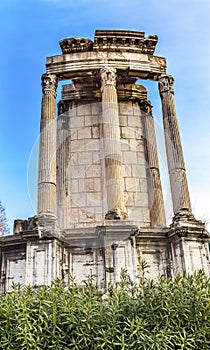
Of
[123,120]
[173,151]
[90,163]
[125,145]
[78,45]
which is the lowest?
[173,151]

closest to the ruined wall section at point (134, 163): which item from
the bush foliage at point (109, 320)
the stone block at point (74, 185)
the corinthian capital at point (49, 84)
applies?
the stone block at point (74, 185)

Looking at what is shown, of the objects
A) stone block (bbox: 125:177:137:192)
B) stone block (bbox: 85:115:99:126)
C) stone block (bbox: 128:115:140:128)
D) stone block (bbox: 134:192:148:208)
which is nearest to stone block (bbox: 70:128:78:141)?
stone block (bbox: 85:115:99:126)

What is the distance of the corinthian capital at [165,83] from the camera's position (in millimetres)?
15930

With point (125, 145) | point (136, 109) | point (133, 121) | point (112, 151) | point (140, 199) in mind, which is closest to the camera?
point (112, 151)

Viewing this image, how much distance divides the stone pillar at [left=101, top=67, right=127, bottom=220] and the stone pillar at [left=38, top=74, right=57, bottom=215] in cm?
177

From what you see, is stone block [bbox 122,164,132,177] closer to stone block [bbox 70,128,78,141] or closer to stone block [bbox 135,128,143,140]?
stone block [bbox 135,128,143,140]

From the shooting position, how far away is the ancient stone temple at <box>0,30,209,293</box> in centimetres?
1260

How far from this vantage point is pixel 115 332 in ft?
23.0

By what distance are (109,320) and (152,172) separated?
1009 centimetres

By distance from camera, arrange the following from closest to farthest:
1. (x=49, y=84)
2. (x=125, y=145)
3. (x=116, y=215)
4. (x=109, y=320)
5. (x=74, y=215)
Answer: (x=109, y=320) < (x=116, y=215) < (x=49, y=84) < (x=74, y=215) < (x=125, y=145)

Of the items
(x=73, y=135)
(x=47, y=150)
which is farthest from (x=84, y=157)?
(x=47, y=150)

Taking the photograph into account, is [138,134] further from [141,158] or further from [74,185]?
[74,185]

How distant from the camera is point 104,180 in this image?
16016mm

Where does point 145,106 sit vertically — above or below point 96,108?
above
